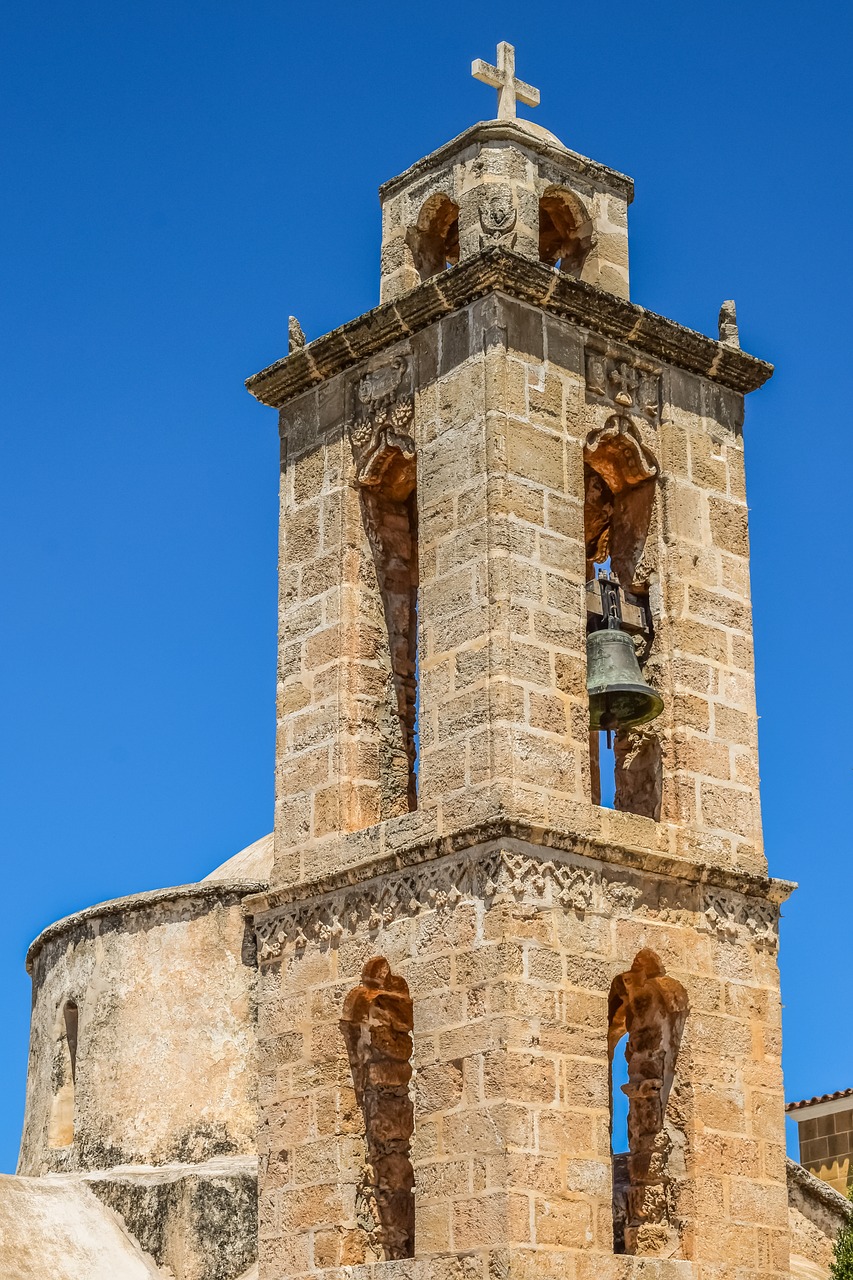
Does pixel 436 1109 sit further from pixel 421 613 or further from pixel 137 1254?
pixel 137 1254

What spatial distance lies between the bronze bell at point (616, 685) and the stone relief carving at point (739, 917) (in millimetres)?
906

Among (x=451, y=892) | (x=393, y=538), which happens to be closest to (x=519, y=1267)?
(x=451, y=892)

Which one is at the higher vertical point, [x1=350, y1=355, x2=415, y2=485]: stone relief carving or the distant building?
[x1=350, y1=355, x2=415, y2=485]: stone relief carving

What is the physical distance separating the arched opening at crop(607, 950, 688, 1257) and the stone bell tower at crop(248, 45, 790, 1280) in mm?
19

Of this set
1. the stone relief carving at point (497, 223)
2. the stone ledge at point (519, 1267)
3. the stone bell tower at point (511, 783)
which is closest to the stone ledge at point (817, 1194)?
the stone bell tower at point (511, 783)

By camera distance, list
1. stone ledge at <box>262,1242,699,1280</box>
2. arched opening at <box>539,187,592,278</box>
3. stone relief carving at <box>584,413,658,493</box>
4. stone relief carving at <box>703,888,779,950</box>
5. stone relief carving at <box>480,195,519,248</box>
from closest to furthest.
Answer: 1. stone ledge at <box>262,1242,699,1280</box>
2. stone relief carving at <box>703,888,779,950</box>
3. stone relief carving at <box>480,195,519,248</box>
4. stone relief carving at <box>584,413,658,493</box>
5. arched opening at <box>539,187,592,278</box>

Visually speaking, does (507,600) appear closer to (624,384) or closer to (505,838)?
(505,838)

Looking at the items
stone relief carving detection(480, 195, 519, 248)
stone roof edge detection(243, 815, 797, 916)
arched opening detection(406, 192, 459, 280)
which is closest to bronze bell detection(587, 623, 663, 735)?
stone roof edge detection(243, 815, 797, 916)

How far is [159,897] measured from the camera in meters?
15.5

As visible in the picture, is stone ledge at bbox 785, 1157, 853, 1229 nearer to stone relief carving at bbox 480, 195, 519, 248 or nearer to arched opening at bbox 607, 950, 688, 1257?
arched opening at bbox 607, 950, 688, 1257

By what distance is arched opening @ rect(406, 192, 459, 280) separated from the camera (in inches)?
452

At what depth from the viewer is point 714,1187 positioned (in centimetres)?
1004

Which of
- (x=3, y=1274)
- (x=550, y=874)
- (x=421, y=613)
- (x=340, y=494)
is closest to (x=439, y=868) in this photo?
(x=550, y=874)

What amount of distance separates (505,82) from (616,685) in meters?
3.33
